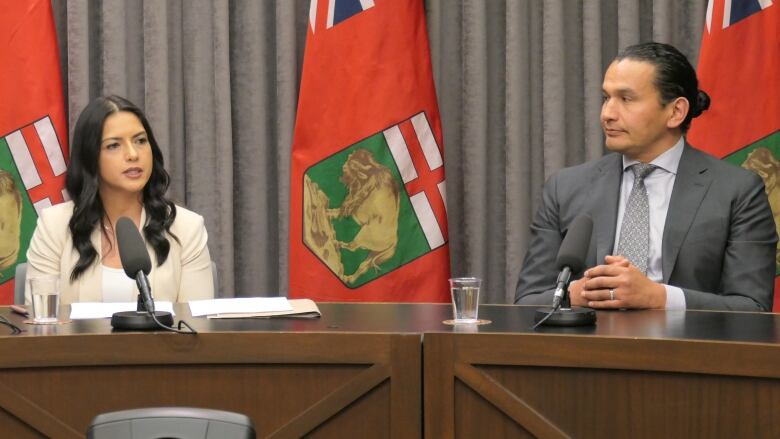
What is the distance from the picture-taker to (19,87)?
3.68 metres

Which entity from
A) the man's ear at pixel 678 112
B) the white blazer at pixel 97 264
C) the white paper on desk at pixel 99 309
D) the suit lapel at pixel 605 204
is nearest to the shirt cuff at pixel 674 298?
the suit lapel at pixel 605 204

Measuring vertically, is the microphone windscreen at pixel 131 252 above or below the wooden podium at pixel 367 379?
above

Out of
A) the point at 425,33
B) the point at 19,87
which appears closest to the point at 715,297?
the point at 425,33

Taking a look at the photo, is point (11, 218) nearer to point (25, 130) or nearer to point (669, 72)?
point (25, 130)

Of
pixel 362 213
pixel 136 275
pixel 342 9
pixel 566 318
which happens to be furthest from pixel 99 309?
pixel 342 9

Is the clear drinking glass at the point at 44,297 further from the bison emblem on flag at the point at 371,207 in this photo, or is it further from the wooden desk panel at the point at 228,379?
the bison emblem on flag at the point at 371,207

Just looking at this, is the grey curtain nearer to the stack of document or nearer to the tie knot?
the tie knot

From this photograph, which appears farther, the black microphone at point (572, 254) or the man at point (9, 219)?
the man at point (9, 219)

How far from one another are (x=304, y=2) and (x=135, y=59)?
2.35ft

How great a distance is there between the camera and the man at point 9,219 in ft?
11.9

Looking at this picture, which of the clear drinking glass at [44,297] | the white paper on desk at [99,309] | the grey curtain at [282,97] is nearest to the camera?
the clear drinking glass at [44,297]

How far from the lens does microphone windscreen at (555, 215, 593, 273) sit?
2.08 meters

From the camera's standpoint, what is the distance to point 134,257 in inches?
82.5

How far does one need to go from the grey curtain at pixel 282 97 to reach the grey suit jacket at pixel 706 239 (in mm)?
1022
